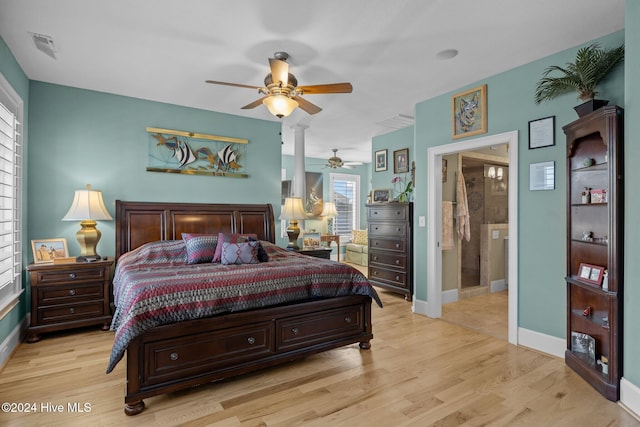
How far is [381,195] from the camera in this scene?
627cm

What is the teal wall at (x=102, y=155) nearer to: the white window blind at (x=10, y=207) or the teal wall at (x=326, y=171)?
the white window blind at (x=10, y=207)

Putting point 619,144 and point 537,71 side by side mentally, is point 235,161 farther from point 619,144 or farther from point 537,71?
point 619,144

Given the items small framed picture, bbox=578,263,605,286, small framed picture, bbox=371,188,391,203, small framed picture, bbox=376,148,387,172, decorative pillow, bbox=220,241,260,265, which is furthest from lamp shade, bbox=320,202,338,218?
small framed picture, bbox=578,263,605,286

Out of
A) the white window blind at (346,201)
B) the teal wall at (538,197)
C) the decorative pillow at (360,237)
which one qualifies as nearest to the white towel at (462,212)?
the teal wall at (538,197)

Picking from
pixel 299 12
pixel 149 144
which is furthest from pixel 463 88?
pixel 149 144

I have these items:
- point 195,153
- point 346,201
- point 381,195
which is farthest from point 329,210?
point 195,153

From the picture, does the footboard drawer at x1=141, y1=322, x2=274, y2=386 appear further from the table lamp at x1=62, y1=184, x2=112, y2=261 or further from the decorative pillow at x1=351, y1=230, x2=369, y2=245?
the decorative pillow at x1=351, y1=230, x2=369, y2=245

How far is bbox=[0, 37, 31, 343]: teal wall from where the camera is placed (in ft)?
9.34

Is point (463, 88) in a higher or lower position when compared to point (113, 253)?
higher

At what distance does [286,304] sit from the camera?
2750 mm

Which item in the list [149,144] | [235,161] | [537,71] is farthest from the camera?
[235,161]

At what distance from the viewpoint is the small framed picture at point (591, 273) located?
2535 mm

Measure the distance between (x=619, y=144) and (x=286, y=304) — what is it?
8.80 feet

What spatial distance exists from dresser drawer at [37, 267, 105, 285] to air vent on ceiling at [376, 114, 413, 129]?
4.26 metres
